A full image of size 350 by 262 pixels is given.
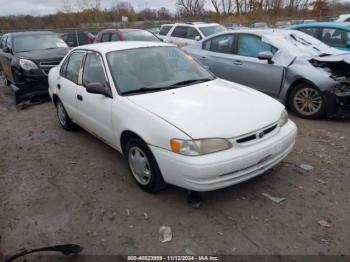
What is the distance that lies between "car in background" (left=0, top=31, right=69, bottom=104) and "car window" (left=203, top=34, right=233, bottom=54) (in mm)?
3901

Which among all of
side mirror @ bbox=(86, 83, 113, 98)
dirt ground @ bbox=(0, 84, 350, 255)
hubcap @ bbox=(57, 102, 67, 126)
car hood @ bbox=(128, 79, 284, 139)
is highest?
side mirror @ bbox=(86, 83, 113, 98)

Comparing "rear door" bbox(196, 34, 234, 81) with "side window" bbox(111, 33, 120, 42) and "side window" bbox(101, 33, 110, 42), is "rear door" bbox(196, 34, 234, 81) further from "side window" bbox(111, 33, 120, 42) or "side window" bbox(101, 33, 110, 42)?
"side window" bbox(101, 33, 110, 42)

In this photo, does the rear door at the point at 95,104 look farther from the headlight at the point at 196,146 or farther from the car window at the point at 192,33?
the car window at the point at 192,33

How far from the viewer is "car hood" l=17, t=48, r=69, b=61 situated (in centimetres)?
827

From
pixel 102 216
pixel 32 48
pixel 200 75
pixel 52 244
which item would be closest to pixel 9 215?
pixel 52 244

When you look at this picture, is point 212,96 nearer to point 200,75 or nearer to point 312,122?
point 200,75

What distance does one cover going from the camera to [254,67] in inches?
258

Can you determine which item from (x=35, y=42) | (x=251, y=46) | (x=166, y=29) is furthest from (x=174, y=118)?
(x=166, y=29)

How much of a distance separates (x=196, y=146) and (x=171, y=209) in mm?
832

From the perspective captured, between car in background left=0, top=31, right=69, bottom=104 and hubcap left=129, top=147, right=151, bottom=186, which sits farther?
car in background left=0, top=31, right=69, bottom=104

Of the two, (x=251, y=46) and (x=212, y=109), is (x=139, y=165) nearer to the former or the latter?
(x=212, y=109)

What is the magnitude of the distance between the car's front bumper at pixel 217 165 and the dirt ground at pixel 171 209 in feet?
1.30

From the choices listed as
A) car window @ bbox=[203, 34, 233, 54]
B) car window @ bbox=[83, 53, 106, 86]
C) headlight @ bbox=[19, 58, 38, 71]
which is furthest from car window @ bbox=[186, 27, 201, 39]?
car window @ bbox=[83, 53, 106, 86]

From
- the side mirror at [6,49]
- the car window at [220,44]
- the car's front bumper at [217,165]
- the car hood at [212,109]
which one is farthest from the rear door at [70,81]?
the side mirror at [6,49]
